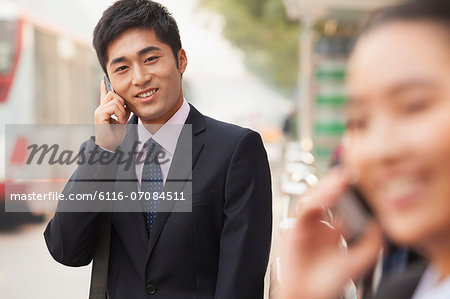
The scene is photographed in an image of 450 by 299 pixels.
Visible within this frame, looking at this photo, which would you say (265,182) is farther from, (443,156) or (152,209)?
(443,156)

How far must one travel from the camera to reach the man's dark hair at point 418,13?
72 cm

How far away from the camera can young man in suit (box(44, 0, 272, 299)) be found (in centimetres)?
214

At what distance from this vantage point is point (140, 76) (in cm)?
220

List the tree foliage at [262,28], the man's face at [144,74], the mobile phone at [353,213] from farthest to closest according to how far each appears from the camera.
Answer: the tree foliage at [262,28]
the man's face at [144,74]
the mobile phone at [353,213]

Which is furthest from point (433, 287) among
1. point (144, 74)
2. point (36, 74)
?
point (36, 74)

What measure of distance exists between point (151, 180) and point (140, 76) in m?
0.37

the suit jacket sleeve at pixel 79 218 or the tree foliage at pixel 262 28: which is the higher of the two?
the tree foliage at pixel 262 28

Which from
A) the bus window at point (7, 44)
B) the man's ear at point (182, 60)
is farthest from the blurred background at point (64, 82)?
the man's ear at point (182, 60)

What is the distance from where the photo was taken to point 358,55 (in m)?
0.75

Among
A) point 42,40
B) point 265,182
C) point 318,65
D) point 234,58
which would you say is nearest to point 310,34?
point 318,65

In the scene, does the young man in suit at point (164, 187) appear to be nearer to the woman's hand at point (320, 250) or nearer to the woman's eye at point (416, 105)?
the woman's hand at point (320, 250)

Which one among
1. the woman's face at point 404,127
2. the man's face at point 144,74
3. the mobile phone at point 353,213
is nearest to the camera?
the woman's face at point 404,127

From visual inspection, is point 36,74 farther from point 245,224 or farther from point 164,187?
point 245,224

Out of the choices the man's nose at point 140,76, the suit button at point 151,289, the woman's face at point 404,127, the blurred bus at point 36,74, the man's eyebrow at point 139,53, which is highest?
the blurred bus at point 36,74
